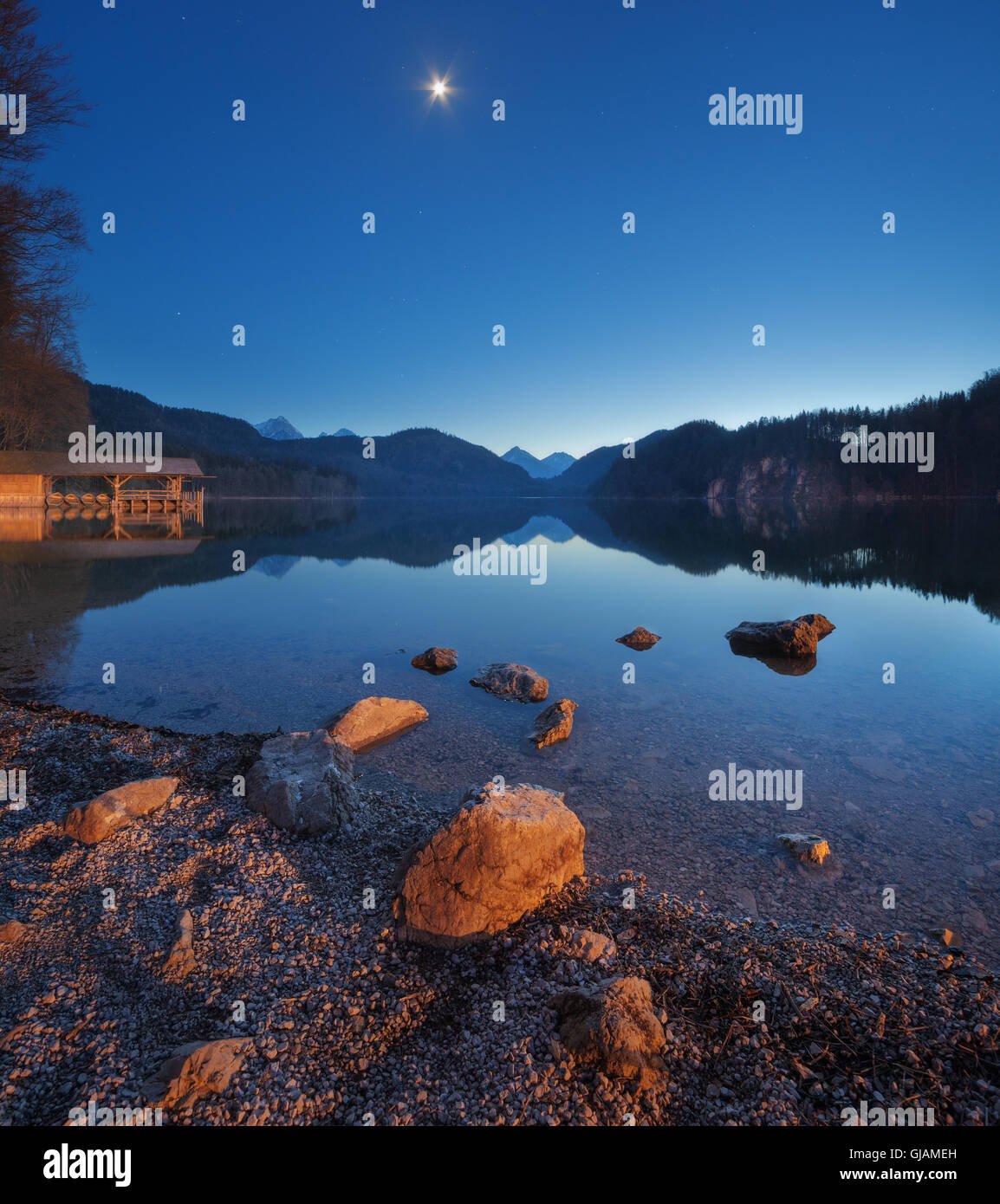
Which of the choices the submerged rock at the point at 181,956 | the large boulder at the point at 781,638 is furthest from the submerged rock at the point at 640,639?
the submerged rock at the point at 181,956

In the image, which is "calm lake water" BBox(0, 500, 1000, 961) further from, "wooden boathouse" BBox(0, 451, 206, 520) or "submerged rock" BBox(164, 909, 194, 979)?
"wooden boathouse" BBox(0, 451, 206, 520)

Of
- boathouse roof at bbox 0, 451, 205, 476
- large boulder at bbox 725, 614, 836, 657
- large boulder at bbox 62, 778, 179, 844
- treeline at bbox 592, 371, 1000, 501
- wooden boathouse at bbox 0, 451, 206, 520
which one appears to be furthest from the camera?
treeline at bbox 592, 371, 1000, 501

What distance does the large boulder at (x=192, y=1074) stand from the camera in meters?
2.74

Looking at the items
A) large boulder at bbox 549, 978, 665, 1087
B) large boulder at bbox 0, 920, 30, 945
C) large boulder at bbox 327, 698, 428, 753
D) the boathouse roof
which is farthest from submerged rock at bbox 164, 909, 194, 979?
the boathouse roof

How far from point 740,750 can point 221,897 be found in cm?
682

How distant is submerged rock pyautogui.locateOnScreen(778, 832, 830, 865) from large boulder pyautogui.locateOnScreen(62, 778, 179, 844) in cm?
649

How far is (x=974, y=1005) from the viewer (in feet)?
11.6

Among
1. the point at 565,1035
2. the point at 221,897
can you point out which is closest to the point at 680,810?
the point at 565,1035

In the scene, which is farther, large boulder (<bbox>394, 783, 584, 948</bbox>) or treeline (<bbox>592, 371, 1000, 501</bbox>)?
treeline (<bbox>592, 371, 1000, 501</bbox>)

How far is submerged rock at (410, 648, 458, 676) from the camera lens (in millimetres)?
12312

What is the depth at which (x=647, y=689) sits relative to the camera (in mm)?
10977

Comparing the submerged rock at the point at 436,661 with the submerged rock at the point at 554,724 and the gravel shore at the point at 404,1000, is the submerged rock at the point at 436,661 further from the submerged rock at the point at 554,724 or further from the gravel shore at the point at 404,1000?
the gravel shore at the point at 404,1000

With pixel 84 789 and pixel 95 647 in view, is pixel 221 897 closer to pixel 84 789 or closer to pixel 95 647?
pixel 84 789

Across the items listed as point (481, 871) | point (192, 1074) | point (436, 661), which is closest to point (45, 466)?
point (436, 661)
